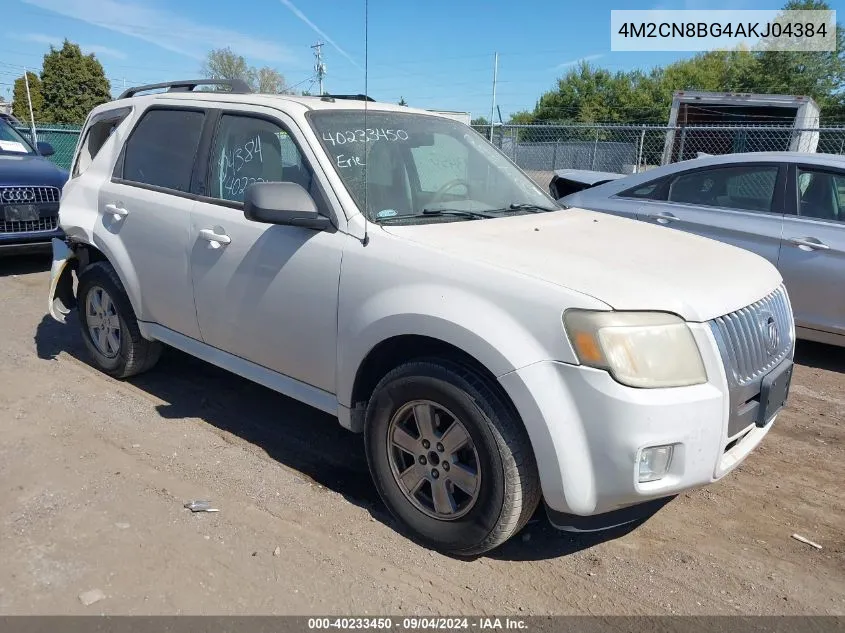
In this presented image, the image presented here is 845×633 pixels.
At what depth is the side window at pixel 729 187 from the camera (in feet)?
18.4

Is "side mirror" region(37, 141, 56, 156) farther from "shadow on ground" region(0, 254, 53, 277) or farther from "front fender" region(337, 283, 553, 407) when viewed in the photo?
"front fender" region(337, 283, 553, 407)

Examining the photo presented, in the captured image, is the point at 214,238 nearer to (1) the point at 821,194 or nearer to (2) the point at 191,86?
(2) the point at 191,86

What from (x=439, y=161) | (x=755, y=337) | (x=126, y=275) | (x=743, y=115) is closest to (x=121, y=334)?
(x=126, y=275)

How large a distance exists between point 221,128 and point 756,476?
3.52 metres

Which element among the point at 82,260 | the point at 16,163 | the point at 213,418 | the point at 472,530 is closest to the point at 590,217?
the point at 472,530

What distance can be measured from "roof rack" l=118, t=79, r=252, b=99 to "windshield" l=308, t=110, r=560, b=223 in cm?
121

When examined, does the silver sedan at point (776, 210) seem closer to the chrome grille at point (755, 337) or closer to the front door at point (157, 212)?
the chrome grille at point (755, 337)

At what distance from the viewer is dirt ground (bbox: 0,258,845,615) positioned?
8.58 feet

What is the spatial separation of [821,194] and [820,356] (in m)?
1.35

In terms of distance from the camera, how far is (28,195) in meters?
8.02

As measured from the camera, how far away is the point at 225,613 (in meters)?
2.51

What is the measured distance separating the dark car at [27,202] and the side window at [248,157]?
15.6 feet

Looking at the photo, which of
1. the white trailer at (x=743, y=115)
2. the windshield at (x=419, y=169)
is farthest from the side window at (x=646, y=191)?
the white trailer at (x=743, y=115)

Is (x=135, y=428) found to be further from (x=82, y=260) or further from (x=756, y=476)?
(x=756, y=476)
